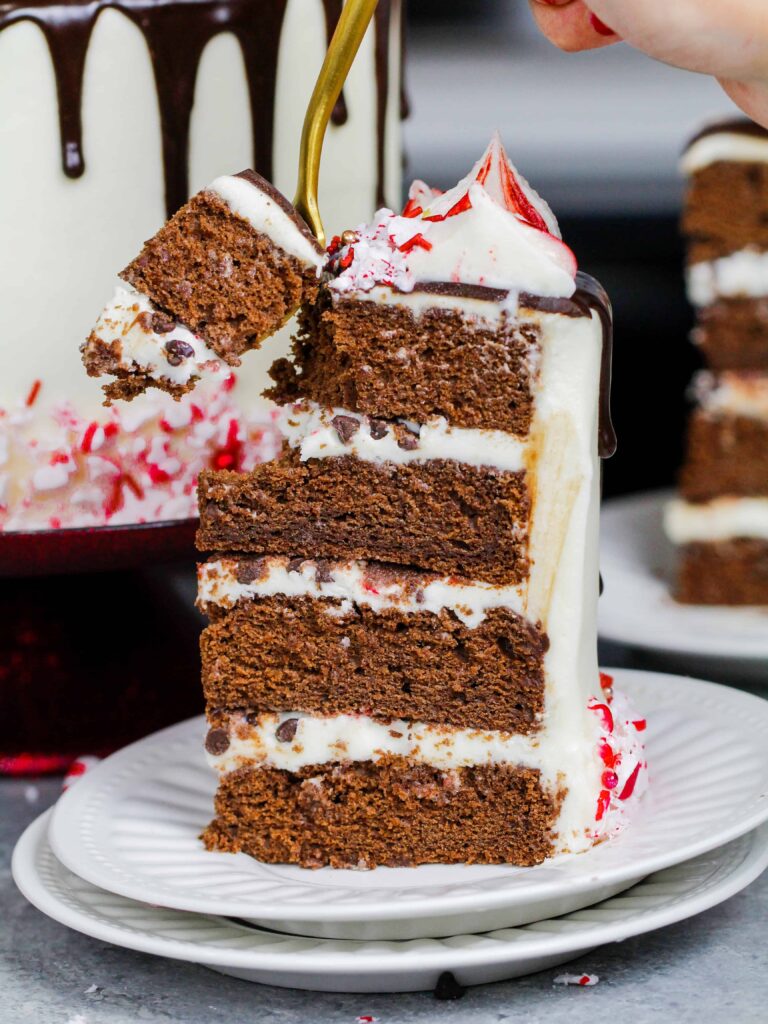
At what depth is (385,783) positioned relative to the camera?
152 cm

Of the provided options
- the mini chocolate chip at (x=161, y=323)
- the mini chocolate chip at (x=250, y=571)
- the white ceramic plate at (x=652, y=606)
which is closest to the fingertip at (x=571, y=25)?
the mini chocolate chip at (x=161, y=323)

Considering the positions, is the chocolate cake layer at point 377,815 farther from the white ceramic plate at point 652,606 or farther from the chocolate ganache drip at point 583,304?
the white ceramic plate at point 652,606

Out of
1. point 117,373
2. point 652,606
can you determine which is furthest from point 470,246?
point 652,606

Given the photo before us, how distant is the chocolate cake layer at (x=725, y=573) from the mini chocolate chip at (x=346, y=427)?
1.30m

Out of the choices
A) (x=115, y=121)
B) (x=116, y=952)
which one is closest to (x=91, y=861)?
(x=116, y=952)

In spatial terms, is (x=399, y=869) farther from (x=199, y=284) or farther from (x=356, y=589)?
(x=199, y=284)

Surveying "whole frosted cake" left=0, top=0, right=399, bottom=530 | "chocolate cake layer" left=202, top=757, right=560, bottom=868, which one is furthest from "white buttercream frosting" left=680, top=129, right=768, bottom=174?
"chocolate cake layer" left=202, top=757, right=560, bottom=868

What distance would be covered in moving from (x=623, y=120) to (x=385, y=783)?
2237 mm

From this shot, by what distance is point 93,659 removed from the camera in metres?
1.91

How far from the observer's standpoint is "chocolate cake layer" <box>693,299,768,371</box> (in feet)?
8.42

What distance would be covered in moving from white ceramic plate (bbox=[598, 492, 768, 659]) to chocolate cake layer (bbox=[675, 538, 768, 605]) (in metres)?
0.04

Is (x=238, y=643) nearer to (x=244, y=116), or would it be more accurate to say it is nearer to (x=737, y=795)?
(x=737, y=795)

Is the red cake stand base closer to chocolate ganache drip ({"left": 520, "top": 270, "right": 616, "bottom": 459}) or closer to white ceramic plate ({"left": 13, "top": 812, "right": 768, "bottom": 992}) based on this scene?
white ceramic plate ({"left": 13, "top": 812, "right": 768, "bottom": 992})

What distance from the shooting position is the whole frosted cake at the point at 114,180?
1.69m
